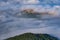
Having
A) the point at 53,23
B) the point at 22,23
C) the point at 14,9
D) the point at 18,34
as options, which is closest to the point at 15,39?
the point at 18,34

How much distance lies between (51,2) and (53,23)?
8.7 inches

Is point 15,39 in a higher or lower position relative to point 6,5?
lower

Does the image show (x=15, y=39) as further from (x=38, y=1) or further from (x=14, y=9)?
(x=38, y=1)

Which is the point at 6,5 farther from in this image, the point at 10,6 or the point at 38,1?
the point at 38,1

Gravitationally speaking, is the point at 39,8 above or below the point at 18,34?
above

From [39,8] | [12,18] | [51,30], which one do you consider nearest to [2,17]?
[12,18]

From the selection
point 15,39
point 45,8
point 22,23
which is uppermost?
point 45,8

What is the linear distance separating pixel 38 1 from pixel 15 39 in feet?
1.53

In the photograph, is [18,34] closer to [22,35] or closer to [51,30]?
[22,35]

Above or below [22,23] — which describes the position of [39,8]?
above

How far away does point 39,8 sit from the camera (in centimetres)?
189

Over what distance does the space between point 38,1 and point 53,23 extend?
280 millimetres

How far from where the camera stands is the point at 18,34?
6.17 ft

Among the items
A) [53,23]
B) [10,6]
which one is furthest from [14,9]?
[53,23]
